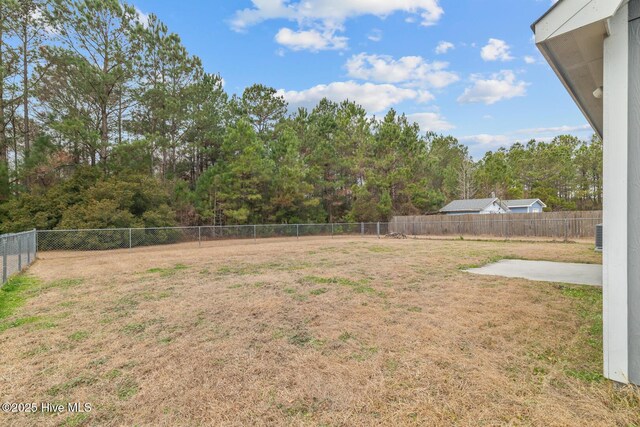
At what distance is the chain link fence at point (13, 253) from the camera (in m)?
6.43

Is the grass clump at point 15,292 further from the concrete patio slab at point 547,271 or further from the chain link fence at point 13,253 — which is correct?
the concrete patio slab at point 547,271

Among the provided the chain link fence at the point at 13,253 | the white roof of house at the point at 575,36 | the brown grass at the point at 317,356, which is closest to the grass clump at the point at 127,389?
the brown grass at the point at 317,356

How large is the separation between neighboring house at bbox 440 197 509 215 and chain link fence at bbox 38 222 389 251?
10195 mm

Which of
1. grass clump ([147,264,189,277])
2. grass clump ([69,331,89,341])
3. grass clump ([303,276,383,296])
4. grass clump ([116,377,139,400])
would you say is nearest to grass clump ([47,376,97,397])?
grass clump ([116,377,139,400])

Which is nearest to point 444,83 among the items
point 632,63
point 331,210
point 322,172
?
point 322,172

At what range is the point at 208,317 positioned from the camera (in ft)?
14.5

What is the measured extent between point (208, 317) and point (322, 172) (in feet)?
74.9

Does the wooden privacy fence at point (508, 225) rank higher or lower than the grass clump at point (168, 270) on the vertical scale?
higher

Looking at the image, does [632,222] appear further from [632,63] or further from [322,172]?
[322,172]

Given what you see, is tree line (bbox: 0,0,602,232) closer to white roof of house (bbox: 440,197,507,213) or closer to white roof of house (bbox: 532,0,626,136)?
white roof of house (bbox: 440,197,507,213)

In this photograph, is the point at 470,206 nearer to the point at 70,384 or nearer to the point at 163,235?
the point at 163,235

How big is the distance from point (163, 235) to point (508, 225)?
20.6m

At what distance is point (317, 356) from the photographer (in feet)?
10.3

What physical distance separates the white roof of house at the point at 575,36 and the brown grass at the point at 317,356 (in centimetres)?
280
